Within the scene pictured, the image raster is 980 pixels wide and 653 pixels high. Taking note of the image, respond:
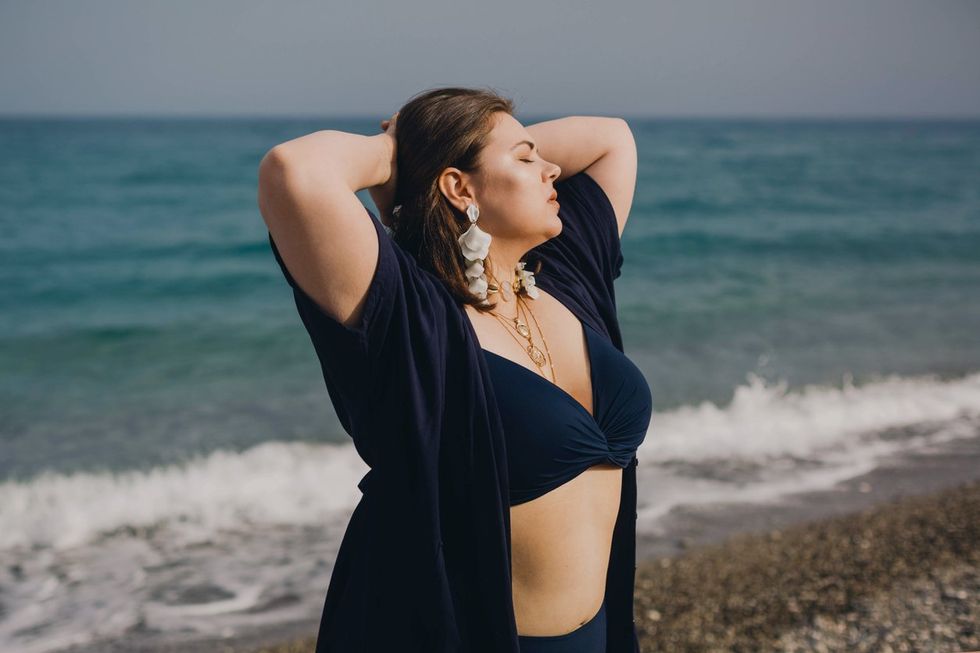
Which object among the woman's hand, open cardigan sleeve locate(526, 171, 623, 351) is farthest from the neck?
the woman's hand

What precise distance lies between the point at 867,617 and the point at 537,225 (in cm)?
332

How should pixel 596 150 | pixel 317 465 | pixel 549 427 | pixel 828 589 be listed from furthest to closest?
pixel 317 465
pixel 828 589
pixel 596 150
pixel 549 427

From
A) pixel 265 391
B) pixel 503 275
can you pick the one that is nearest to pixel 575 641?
pixel 503 275

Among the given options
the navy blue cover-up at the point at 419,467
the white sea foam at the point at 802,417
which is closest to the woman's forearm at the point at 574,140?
the navy blue cover-up at the point at 419,467

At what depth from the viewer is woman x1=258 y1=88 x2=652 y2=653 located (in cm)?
167

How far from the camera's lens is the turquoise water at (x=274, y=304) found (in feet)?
27.9

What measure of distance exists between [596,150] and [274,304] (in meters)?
11.3

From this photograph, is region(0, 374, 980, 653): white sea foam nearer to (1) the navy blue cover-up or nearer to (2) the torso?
(2) the torso

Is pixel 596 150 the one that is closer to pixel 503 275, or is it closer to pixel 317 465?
pixel 503 275

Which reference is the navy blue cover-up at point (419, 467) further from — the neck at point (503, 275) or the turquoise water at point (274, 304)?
the turquoise water at point (274, 304)

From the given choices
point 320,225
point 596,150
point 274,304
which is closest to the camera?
point 320,225

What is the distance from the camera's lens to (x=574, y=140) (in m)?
2.44

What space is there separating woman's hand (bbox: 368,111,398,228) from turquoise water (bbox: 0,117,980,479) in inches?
226

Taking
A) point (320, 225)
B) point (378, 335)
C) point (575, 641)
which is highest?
point (320, 225)
